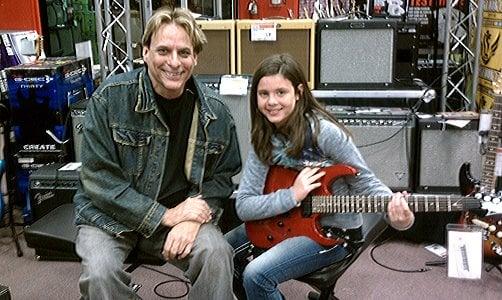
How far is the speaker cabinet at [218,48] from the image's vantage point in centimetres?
314

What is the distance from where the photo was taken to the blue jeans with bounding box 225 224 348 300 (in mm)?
1905

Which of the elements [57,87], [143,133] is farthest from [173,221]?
[57,87]

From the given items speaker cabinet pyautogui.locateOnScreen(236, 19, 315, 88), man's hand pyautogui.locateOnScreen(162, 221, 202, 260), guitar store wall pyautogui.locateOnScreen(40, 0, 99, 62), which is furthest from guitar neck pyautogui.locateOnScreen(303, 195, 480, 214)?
guitar store wall pyautogui.locateOnScreen(40, 0, 99, 62)

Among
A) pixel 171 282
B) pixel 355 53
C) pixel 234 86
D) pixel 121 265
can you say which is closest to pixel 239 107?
pixel 234 86

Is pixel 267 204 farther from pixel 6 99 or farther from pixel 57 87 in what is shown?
pixel 6 99

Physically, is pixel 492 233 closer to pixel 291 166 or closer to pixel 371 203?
pixel 371 203

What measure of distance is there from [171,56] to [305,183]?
61 centimetres

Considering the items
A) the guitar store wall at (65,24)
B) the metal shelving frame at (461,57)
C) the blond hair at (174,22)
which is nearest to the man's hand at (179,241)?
the blond hair at (174,22)

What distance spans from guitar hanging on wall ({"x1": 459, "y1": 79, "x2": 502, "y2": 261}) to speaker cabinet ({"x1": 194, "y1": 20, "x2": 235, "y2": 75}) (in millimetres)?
1336

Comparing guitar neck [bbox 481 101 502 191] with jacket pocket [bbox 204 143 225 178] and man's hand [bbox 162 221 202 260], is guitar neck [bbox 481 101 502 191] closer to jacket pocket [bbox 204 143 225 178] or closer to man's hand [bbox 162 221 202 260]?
jacket pocket [bbox 204 143 225 178]

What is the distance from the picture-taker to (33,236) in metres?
2.02

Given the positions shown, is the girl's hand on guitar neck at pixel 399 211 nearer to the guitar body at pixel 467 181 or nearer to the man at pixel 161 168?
the man at pixel 161 168

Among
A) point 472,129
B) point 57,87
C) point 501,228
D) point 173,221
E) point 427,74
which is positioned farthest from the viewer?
point 427,74

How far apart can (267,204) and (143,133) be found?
0.48 m
